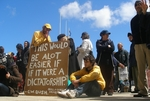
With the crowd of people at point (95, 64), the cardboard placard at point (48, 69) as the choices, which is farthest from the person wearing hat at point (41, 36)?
the cardboard placard at point (48, 69)

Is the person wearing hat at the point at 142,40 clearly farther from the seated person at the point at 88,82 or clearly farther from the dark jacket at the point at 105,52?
the dark jacket at the point at 105,52

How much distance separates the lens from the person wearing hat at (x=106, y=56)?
584 cm

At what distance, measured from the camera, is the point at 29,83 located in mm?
5703

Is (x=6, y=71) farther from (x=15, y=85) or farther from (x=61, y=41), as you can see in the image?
(x=61, y=41)

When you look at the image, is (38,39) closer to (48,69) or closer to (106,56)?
(48,69)

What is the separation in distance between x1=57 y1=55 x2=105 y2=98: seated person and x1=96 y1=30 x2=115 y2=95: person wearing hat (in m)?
1.01

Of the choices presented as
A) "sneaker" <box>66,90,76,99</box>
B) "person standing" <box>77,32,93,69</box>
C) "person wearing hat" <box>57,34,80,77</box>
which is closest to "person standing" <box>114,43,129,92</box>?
"person standing" <box>77,32,93,69</box>

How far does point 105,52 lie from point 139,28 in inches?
61.7

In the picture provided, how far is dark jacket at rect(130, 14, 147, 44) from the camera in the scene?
4.42 m

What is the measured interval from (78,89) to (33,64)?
5.74 feet

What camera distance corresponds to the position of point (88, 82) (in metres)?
4.69

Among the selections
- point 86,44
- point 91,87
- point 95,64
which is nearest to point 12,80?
point 91,87

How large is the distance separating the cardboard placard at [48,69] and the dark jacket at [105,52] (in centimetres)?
91

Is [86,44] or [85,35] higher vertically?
[85,35]
